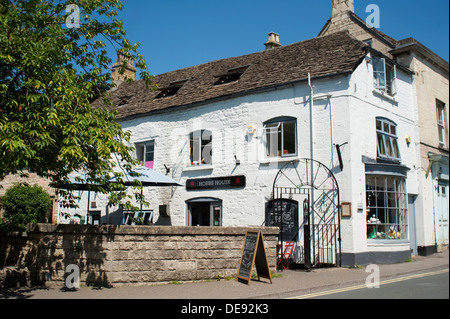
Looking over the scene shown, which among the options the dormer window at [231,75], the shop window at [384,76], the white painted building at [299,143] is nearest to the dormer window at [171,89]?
the white painted building at [299,143]

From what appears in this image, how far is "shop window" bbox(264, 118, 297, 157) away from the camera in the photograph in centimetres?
1582

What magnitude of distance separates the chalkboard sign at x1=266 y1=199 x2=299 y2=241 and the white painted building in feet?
0.16

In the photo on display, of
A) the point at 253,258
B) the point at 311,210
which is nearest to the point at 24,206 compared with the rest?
the point at 311,210

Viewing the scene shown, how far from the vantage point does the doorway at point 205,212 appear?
17.0 meters

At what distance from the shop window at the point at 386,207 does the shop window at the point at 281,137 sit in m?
2.99

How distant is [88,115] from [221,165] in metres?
8.99

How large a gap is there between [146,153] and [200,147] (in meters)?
3.34

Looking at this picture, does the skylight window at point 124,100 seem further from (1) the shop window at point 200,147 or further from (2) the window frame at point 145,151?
(1) the shop window at point 200,147

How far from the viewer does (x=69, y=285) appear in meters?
9.72

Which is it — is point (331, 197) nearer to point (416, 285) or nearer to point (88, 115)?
point (416, 285)

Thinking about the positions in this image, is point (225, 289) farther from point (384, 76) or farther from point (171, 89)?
point (171, 89)
